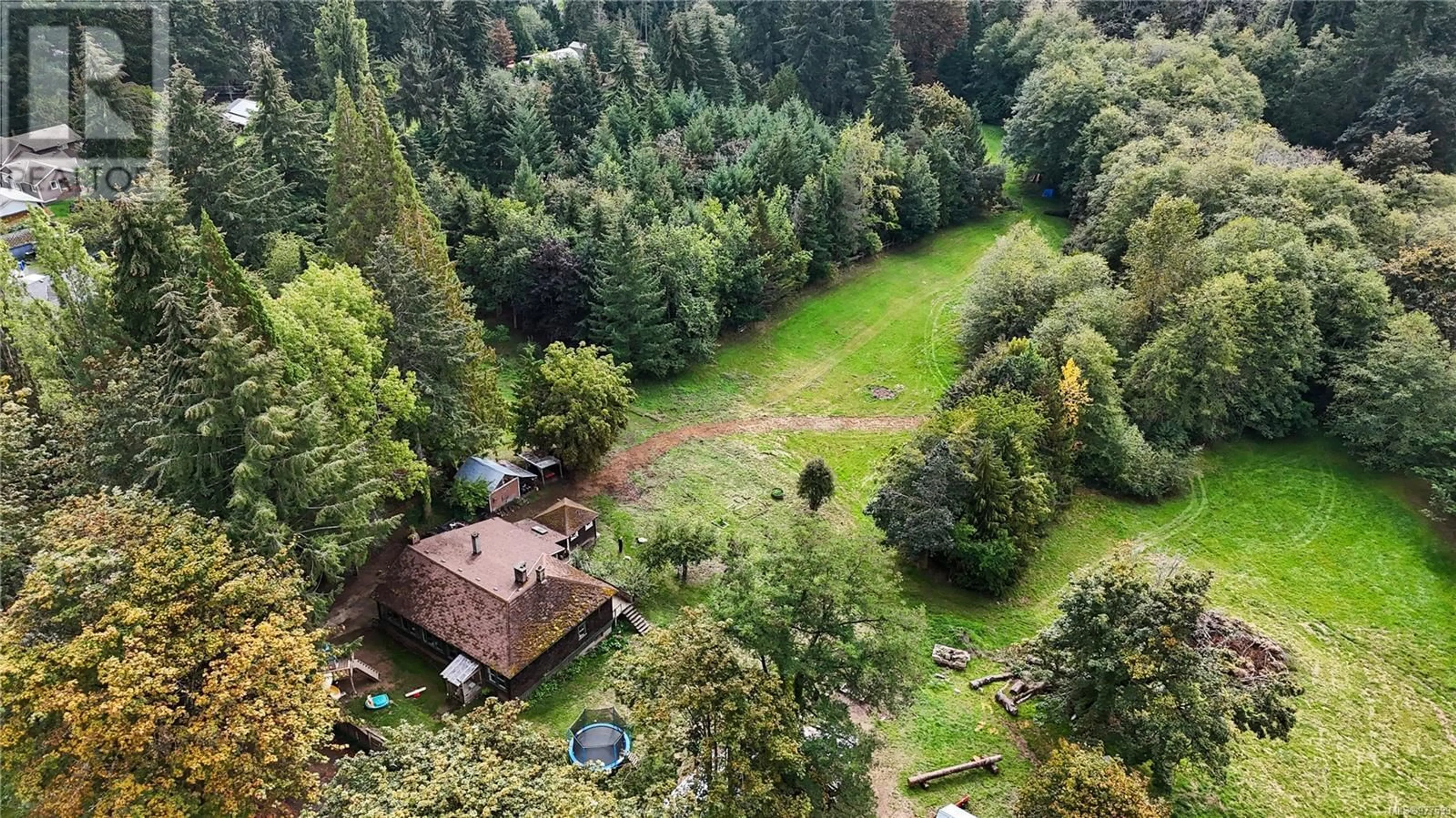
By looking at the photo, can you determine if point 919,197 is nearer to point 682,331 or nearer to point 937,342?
point 937,342

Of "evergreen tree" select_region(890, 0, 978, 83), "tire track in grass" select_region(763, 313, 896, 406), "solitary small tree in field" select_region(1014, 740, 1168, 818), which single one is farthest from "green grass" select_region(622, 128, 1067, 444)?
"evergreen tree" select_region(890, 0, 978, 83)

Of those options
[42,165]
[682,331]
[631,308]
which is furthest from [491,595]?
[42,165]

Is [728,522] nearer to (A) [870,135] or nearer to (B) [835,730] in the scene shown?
(B) [835,730]

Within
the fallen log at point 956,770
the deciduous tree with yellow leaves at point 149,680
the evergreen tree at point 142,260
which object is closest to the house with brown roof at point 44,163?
the evergreen tree at point 142,260

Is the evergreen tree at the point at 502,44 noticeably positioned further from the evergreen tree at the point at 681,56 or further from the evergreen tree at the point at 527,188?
the evergreen tree at the point at 527,188

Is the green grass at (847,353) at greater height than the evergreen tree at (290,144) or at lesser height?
lesser

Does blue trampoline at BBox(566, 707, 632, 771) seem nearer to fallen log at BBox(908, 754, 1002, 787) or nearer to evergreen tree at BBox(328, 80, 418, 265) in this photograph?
fallen log at BBox(908, 754, 1002, 787)
